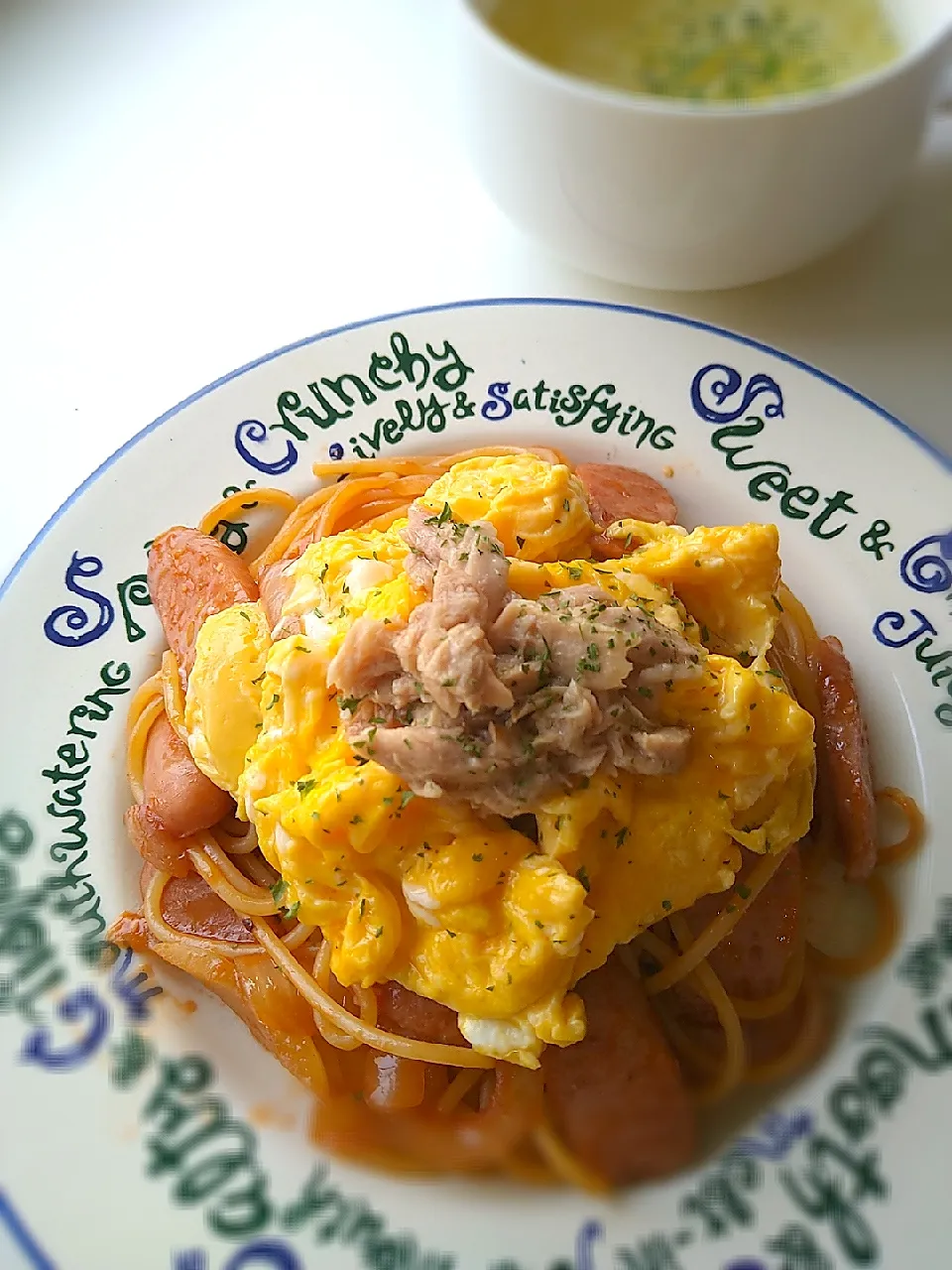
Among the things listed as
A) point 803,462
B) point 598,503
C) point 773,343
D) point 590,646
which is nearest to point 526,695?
point 590,646

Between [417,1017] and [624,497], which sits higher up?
Result: [624,497]

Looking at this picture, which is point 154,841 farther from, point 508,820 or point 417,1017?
point 508,820

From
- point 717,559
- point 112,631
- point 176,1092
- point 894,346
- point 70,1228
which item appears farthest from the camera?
point 894,346

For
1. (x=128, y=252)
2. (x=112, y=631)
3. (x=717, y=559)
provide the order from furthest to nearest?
1. (x=128, y=252)
2. (x=112, y=631)
3. (x=717, y=559)

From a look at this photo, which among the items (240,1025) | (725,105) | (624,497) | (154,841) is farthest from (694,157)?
(240,1025)

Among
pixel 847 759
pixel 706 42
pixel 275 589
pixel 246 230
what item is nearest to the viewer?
pixel 847 759

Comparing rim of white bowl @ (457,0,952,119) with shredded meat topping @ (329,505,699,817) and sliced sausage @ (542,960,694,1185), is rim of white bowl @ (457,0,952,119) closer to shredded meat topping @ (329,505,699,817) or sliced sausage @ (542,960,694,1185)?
shredded meat topping @ (329,505,699,817)

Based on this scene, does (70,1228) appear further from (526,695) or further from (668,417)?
(668,417)
